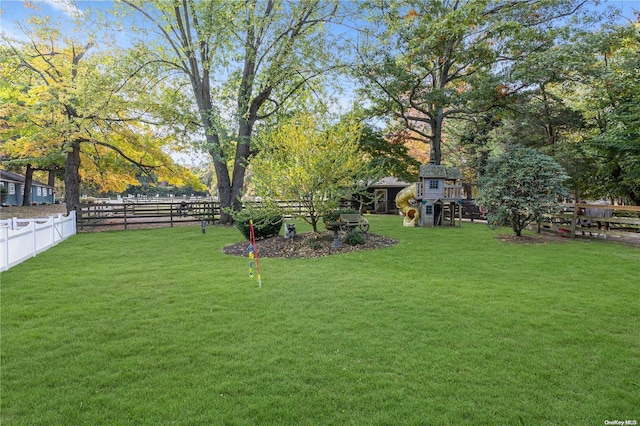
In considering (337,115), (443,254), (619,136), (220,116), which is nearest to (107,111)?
(220,116)

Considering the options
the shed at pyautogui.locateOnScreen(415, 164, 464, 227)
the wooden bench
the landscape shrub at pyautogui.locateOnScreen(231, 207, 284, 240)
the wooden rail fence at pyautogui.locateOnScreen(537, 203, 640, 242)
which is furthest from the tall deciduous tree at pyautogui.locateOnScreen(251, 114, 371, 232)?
the wooden rail fence at pyautogui.locateOnScreen(537, 203, 640, 242)

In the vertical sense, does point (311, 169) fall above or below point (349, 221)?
above

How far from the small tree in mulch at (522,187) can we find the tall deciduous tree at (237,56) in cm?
966

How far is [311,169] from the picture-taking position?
31.5 feet

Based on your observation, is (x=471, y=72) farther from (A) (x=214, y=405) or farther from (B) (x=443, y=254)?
(A) (x=214, y=405)

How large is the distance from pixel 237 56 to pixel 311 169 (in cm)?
965

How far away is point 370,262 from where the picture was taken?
8.50 metres

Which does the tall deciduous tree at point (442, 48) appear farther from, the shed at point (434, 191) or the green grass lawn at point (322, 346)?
the green grass lawn at point (322, 346)

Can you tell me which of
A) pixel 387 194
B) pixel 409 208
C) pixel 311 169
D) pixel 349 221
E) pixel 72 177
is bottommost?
pixel 349 221

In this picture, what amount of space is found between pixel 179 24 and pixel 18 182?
2902 centimetres

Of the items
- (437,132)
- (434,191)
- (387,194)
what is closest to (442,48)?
(437,132)

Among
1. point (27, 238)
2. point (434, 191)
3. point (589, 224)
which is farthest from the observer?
point (434, 191)

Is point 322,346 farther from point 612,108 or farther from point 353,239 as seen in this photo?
point 612,108

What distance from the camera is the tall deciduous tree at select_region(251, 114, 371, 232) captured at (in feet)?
31.7
